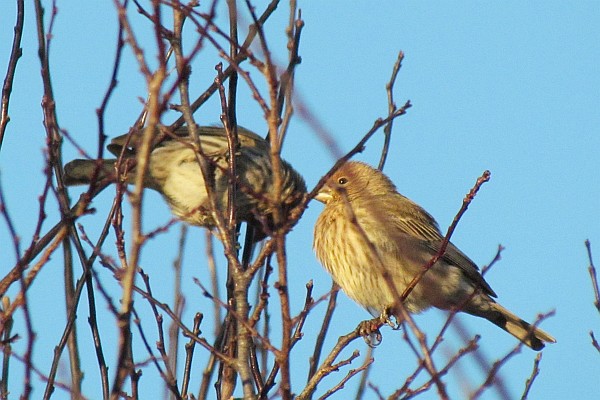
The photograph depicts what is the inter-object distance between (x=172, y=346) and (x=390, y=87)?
2415mm

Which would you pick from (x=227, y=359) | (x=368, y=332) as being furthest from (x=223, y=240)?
(x=368, y=332)

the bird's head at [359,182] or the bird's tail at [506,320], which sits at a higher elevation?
the bird's head at [359,182]

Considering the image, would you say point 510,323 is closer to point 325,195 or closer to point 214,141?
point 325,195

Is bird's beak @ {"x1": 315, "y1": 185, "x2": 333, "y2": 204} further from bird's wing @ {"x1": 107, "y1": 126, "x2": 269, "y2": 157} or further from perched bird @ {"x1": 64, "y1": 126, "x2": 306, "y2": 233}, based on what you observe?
bird's wing @ {"x1": 107, "y1": 126, "x2": 269, "y2": 157}

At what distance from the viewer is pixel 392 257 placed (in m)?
7.09

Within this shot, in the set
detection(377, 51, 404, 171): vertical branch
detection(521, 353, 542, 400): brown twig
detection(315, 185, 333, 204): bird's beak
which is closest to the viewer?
detection(521, 353, 542, 400): brown twig

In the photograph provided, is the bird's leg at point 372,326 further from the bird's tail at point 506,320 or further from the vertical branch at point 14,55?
the vertical branch at point 14,55

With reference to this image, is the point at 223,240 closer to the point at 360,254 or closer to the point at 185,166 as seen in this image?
the point at 360,254

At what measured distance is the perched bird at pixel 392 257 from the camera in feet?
23.2

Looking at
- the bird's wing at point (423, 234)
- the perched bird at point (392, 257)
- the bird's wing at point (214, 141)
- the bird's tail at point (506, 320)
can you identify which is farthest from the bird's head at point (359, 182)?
the bird's tail at point (506, 320)

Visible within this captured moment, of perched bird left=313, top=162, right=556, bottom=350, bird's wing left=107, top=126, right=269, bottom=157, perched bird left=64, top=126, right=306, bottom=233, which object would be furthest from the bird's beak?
bird's wing left=107, top=126, right=269, bottom=157

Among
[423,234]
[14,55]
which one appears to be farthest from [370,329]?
[14,55]

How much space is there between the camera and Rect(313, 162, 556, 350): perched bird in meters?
7.07

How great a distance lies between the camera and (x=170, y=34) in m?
4.75
